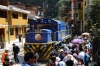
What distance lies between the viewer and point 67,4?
75.3 m

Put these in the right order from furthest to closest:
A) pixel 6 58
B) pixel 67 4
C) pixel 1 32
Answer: pixel 67 4, pixel 1 32, pixel 6 58

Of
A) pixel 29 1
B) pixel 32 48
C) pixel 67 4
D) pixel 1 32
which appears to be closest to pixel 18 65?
pixel 32 48

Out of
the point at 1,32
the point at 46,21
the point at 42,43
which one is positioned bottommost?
the point at 1,32

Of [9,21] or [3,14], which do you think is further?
[9,21]

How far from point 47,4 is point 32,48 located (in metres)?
79.0

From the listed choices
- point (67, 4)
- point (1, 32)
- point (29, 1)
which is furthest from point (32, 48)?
point (29, 1)

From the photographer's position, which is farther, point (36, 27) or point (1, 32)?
point (1, 32)

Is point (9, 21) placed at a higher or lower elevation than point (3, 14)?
lower

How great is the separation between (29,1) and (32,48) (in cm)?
7871

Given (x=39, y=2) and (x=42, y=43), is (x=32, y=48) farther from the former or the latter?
(x=39, y=2)

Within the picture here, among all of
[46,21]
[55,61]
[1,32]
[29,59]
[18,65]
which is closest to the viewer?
[29,59]

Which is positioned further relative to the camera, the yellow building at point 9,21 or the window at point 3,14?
the window at point 3,14

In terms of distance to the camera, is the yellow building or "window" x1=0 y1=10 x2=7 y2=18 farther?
"window" x1=0 y1=10 x2=7 y2=18

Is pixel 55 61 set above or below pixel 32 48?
above
